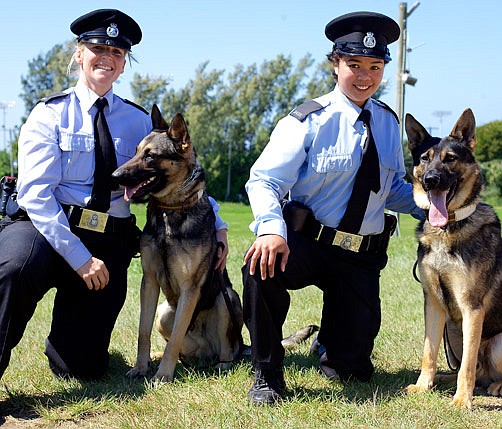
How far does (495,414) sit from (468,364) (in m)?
0.29

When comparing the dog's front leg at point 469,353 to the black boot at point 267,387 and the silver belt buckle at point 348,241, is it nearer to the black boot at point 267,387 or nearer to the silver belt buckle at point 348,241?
the silver belt buckle at point 348,241

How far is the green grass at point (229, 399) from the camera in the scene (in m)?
3.18

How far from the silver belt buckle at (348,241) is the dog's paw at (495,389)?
3.63 ft

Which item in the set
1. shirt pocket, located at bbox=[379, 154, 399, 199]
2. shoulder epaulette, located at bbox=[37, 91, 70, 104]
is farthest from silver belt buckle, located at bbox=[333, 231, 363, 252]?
shoulder epaulette, located at bbox=[37, 91, 70, 104]

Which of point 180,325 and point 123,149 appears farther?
point 123,149

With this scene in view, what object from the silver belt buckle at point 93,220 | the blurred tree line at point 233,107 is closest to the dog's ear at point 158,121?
the silver belt buckle at point 93,220

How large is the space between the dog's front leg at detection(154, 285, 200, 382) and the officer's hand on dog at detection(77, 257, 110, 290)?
56 cm

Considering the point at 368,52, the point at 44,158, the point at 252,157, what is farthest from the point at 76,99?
the point at 252,157

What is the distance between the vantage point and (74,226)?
3873 millimetres

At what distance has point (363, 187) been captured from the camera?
3803mm

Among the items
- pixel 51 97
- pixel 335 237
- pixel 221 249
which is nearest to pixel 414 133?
pixel 335 237

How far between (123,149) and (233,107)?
41.1 m

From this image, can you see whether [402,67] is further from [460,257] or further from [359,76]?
[460,257]

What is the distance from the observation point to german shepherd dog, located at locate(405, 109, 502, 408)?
348cm
